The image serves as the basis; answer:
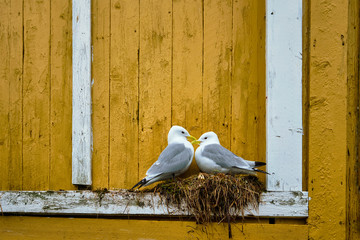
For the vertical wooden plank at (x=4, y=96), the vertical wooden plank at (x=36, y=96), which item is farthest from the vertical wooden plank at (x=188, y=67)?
the vertical wooden plank at (x=4, y=96)

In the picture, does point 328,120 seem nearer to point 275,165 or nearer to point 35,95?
point 275,165

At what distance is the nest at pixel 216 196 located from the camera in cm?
269

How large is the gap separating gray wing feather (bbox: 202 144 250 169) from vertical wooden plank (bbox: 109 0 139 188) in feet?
1.88

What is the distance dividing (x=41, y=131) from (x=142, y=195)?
3.53 ft

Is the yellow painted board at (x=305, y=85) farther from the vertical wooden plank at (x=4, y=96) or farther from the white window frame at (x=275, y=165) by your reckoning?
the vertical wooden plank at (x=4, y=96)

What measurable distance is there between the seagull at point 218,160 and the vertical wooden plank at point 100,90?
30.8 inches

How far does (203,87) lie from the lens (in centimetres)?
318

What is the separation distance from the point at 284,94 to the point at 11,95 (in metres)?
2.25

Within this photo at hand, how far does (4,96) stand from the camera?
10.8 feet

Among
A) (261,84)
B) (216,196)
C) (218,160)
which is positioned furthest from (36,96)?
(261,84)

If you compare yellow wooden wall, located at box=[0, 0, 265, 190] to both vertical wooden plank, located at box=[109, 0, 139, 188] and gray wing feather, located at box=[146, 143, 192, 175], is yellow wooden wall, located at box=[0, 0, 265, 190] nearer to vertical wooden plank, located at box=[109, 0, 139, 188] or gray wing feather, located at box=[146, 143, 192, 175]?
vertical wooden plank, located at box=[109, 0, 139, 188]

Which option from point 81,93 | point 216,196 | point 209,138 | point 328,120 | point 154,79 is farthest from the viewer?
point 154,79

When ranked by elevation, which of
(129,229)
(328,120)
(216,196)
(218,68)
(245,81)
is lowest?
(129,229)

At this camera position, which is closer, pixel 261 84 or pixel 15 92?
pixel 261 84
